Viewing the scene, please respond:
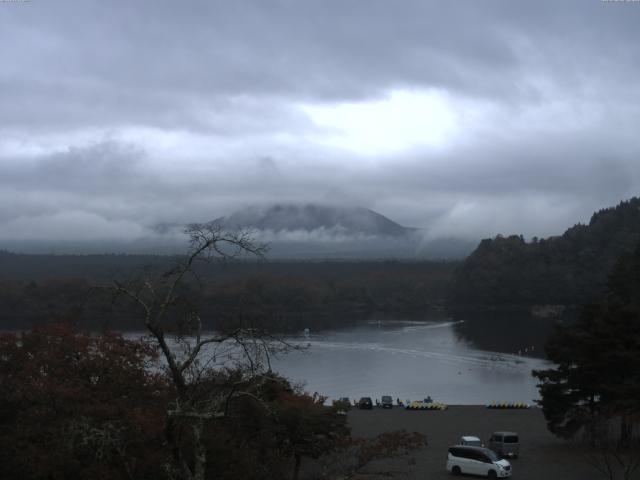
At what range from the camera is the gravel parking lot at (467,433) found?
33.9ft

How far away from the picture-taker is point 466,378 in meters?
24.9

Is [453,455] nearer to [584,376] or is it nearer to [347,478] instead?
[584,376]

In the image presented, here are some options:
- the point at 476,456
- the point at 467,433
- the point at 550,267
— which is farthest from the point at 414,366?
the point at 550,267

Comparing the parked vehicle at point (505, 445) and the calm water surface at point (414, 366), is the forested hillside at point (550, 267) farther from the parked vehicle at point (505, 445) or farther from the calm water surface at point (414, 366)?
the parked vehicle at point (505, 445)

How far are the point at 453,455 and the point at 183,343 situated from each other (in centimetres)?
667

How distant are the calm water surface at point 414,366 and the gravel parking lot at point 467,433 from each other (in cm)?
296

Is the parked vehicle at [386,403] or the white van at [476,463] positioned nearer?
the white van at [476,463]

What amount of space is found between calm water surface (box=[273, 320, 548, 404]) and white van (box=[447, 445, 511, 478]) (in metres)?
7.02

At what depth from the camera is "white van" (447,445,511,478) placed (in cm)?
998

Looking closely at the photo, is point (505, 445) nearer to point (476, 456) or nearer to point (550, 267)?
point (476, 456)

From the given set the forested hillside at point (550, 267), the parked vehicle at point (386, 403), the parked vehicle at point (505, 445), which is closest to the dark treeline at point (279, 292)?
the forested hillside at point (550, 267)

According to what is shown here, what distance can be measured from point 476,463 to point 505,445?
1.70m

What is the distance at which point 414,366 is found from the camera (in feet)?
90.2

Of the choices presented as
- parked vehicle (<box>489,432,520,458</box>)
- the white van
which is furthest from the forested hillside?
the white van
